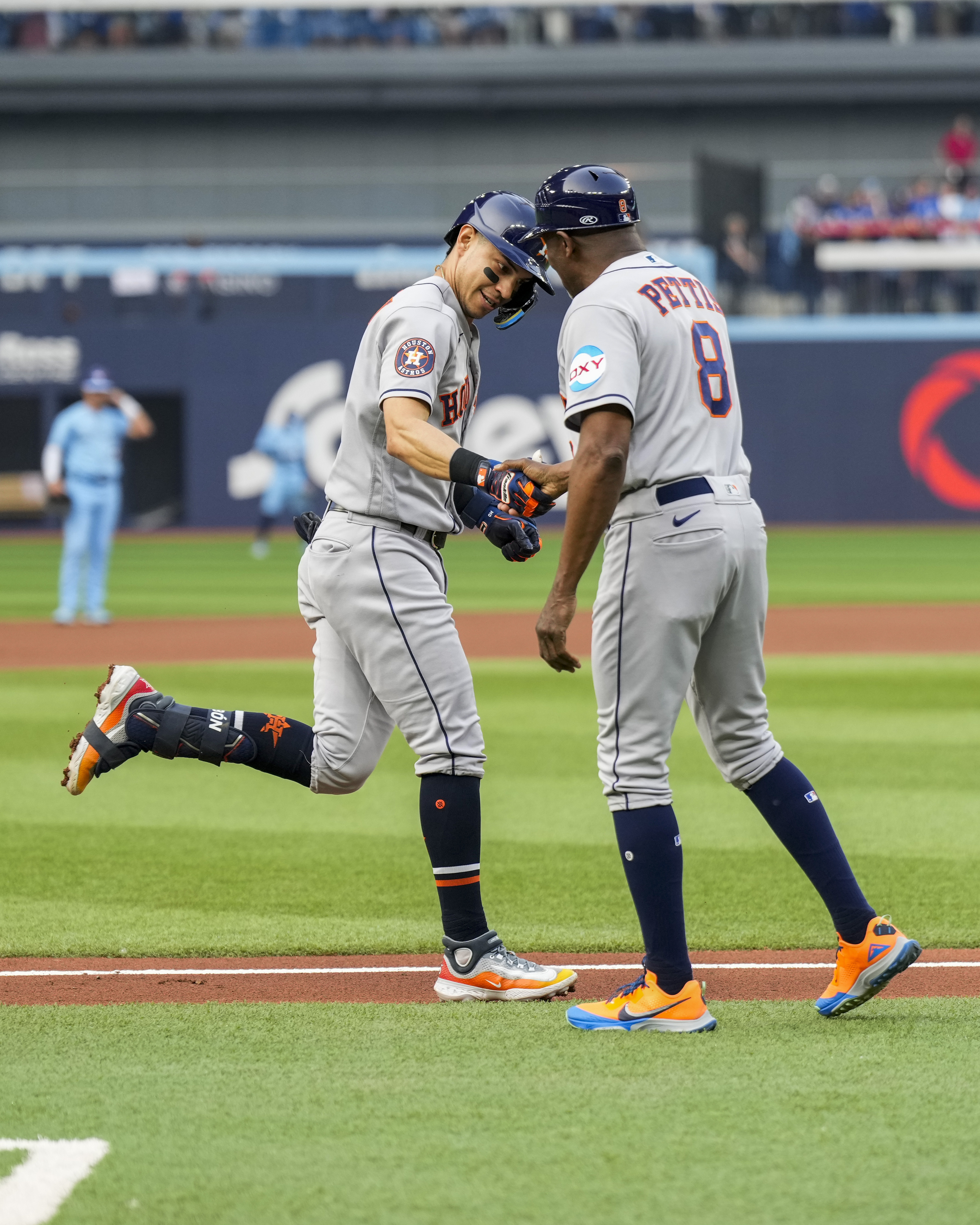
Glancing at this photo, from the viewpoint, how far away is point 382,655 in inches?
179

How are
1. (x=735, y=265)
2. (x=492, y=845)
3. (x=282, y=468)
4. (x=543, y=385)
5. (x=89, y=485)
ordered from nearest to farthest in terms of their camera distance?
(x=492, y=845)
(x=89, y=485)
(x=282, y=468)
(x=543, y=385)
(x=735, y=265)

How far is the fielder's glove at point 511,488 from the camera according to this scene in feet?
13.9

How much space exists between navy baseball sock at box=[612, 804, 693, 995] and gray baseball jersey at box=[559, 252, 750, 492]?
822 mm

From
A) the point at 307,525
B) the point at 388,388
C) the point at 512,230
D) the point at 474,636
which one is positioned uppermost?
the point at 512,230

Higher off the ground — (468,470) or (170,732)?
(468,470)

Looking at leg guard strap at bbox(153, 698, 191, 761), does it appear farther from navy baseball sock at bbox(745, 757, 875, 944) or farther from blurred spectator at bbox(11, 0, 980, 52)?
blurred spectator at bbox(11, 0, 980, 52)

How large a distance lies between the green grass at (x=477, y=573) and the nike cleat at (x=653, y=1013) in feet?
42.3

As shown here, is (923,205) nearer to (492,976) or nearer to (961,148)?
(961,148)

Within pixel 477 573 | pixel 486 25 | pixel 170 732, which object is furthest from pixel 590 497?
pixel 486 25

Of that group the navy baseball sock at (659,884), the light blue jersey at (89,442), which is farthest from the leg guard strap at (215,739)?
the light blue jersey at (89,442)

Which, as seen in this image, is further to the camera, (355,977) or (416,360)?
(355,977)

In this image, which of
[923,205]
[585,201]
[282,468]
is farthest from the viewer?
[923,205]

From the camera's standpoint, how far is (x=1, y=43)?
36938 millimetres

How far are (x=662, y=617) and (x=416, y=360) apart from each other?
39.3 inches
